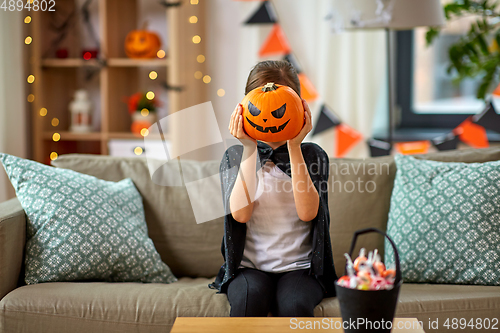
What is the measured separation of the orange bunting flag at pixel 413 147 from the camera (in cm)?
255

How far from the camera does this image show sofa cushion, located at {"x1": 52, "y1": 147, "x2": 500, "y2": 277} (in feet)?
5.50

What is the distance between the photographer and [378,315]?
0.82m

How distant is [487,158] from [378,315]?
115 centimetres

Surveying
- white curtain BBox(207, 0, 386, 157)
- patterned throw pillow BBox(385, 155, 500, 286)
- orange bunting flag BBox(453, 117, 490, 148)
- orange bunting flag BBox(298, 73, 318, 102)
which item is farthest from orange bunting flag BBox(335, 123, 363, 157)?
patterned throw pillow BBox(385, 155, 500, 286)

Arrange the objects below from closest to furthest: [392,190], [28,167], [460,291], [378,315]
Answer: [378,315]
[460,291]
[28,167]
[392,190]

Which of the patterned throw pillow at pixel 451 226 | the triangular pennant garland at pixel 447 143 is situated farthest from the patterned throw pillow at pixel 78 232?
the triangular pennant garland at pixel 447 143

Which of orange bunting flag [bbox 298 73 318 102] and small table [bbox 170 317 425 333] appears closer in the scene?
small table [bbox 170 317 425 333]

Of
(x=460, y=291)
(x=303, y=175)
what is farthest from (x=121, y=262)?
(x=460, y=291)

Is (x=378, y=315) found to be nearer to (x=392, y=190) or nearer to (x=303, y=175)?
(x=303, y=175)

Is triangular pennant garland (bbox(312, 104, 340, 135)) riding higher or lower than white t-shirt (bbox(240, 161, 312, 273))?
higher

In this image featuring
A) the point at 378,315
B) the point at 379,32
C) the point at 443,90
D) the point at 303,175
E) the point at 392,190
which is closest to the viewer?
the point at 378,315

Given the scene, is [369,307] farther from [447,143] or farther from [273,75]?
[447,143]

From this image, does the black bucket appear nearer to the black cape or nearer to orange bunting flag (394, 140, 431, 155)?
the black cape

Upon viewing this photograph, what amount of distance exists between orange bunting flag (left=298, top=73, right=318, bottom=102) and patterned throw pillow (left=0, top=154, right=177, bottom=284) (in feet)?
4.96
